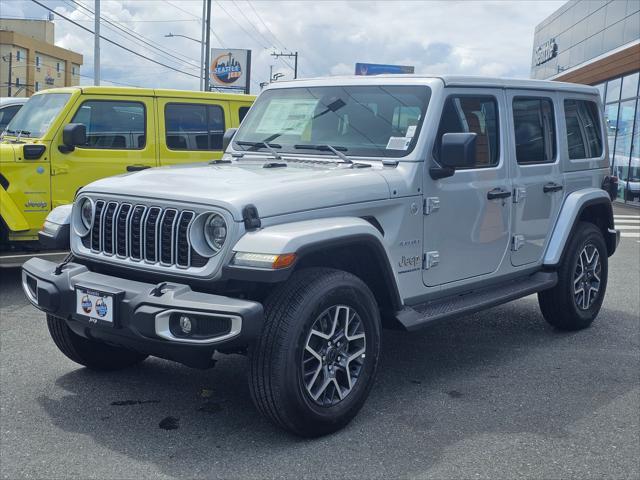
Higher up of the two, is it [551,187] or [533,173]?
[533,173]

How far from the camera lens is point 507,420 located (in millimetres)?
4559

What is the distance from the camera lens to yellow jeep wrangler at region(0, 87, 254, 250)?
305 inches

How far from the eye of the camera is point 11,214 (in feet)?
24.9

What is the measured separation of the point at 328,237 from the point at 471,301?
5.41 feet

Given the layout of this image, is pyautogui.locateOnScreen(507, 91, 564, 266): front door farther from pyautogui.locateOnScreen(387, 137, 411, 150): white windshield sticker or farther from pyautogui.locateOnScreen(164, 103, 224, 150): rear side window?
pyautogui.locateOnScreen(164, 103, 224, 150): rear side window

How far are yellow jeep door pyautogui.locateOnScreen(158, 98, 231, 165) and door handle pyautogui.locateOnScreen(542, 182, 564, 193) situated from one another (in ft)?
13.5

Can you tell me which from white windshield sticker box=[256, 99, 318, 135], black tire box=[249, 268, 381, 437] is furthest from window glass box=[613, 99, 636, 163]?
black tire box=[249, 268, 381, 437]

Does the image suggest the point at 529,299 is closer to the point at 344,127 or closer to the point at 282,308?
the point at 344,127

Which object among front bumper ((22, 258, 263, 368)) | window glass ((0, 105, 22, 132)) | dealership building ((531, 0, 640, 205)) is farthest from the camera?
dealership building ((531, 0, 640, 205))

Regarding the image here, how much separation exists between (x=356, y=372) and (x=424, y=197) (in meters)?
1.20

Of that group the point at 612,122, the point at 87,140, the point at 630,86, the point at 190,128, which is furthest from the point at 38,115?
the point at 612,122

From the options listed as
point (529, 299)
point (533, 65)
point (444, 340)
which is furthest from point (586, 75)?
point (444, 340)

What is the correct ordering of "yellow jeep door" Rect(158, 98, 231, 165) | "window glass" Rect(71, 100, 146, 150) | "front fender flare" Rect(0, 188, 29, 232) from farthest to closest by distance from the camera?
1. "yellow jeep door" Rect(158, 98, 231, 165)
2. "window glass" Rect(71, 100, 146, 150)
3. "front fender flare" Rect(0, 188, 29, 232)

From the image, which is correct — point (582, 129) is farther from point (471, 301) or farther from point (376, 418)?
point (376, 418)
